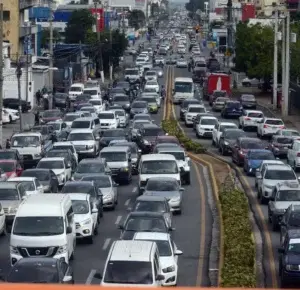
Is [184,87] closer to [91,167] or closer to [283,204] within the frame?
[91,167]

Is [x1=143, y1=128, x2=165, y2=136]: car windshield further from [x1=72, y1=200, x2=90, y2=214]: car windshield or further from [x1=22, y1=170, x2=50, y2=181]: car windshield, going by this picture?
[x1=72, y1=200, x2=90, y2=214]: car windshield

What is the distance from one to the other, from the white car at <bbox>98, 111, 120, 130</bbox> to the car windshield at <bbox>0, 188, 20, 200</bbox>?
2529cm

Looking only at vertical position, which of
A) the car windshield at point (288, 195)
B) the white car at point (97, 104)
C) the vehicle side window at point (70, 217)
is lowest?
the white car at point (97, 104)

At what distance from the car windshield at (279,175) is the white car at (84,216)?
8305mm

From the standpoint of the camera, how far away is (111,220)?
33281mm

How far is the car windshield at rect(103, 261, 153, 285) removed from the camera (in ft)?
65.3

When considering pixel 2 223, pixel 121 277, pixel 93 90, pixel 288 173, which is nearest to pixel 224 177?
pixel 288 173

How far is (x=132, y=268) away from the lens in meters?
20.1

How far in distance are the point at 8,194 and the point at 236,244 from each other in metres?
9.44

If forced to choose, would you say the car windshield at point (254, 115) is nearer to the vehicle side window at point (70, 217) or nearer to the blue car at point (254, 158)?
the blue car at point (254, 158)

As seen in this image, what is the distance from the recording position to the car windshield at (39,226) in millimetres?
24844

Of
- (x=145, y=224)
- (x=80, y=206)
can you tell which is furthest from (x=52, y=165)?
(x=145, y=224)

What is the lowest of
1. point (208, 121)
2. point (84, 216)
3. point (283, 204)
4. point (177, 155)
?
point (208, 121)

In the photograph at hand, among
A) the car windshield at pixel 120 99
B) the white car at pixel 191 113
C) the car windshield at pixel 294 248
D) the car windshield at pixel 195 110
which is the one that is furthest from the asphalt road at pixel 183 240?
the car windshield at pixel 120 99
